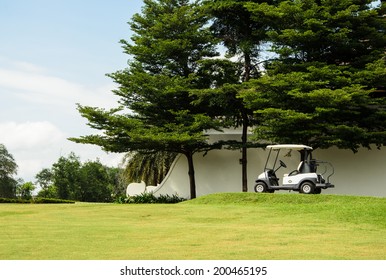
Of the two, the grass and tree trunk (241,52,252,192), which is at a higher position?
tree trunk (241,52,252,192)

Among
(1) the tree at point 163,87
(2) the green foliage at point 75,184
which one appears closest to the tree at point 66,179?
(2) the green foliage at point 75,184

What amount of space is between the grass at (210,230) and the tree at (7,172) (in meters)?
23.4

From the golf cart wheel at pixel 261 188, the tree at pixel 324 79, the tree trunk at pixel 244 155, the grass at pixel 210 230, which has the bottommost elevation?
the grass at pixel 210 230

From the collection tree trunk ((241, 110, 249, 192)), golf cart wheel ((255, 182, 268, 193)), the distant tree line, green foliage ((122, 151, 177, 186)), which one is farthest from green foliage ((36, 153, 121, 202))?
golf cart wheel ((255, 182, 268, 193))

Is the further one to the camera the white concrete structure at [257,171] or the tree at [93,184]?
the tree at [93,184]

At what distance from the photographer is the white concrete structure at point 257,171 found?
27.0 metres

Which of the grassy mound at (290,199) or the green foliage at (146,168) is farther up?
the green foliage at (146,168)

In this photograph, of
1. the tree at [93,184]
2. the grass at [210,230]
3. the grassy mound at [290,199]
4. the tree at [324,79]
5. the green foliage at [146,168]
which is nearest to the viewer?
the grass at [210,230]

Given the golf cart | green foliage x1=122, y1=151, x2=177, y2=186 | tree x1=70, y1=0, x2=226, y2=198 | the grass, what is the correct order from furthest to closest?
green foliage x1=122, y1=151, x2=177, y2=186, tree x1=70, y1=0, x2=226, y2=198, the golf cart, the grass

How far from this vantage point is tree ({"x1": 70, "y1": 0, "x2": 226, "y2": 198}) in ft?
87.9

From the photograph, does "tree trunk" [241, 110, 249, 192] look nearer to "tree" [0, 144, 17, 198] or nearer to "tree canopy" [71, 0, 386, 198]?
"tree canopy" [71, 0, 386, 198]

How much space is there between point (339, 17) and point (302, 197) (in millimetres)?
8456

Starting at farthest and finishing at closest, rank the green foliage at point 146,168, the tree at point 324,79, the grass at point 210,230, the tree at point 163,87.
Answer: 1. the green foliage at point 146,168
2. the tree at point 163,87
3. the tree at point 324,79
4. the grass at point 210,230

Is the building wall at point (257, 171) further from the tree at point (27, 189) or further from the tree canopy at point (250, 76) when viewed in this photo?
the tree at point (27, 189)
